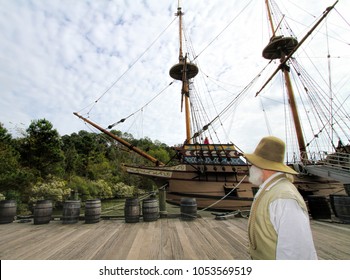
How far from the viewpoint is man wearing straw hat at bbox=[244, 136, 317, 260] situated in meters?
1.20

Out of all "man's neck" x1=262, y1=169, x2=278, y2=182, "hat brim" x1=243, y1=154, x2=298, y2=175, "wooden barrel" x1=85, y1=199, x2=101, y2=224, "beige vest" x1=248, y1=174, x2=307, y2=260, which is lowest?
"wooden barrel" x1=85, y1=199, x2=101, y2=224

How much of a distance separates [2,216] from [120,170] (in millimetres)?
33319

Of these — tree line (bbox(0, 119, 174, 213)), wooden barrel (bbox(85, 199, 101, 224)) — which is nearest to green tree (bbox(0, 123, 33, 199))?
tree line (bbox(0, 119, 174, 213))

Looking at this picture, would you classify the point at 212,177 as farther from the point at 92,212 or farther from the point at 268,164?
the point at 268,164

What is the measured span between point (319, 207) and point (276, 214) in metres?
6.30

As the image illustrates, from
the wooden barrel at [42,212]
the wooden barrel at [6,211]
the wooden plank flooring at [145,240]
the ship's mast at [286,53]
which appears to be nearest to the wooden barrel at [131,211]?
the wooden plank flooring at [145,240]

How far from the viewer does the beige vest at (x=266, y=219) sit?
1.32 meters

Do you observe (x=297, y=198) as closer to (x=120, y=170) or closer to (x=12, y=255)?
(x=12, y=255)

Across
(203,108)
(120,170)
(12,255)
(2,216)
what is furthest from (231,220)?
(120,170)

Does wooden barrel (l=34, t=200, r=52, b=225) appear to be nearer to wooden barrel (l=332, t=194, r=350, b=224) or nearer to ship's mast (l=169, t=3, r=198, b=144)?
wooden barrel (l=332, t=194, r=350, b=224)

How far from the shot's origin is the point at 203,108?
2091cm

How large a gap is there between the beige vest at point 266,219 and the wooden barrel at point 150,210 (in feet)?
15.9

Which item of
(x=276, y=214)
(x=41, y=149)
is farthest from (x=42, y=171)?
(x=276, y=214)

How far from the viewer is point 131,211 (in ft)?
19.4
